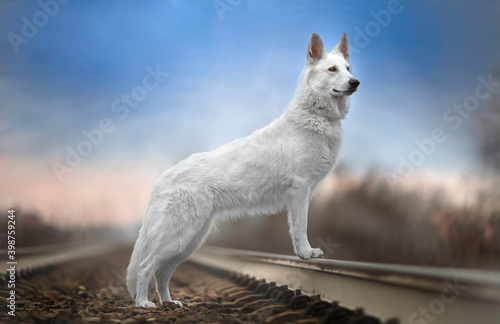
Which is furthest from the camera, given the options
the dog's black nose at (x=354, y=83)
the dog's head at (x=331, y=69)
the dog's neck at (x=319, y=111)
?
the dog's neck at (x=319, y=111)

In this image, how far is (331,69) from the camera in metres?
3.39

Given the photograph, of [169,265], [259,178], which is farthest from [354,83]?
[169,265]

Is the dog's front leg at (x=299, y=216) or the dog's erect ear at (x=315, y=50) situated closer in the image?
the dog's front leg at (x=299, y=216)

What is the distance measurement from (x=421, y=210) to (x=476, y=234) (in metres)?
0.54

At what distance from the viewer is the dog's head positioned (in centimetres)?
327

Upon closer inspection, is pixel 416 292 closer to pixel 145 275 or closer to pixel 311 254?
pixel 311 254

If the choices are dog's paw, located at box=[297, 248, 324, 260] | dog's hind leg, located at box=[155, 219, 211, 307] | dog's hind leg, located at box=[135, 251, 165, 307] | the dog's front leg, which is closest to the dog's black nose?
the dog's front leg

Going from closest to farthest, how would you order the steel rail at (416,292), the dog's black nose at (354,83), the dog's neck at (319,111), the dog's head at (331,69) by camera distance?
1. the steel rail at (416,292)
2. the dog's black nose at (354,83)
3. the dog's head at (331,69)
4. the dog's neck at (319,111)

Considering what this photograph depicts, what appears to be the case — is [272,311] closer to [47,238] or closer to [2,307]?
[2,307]

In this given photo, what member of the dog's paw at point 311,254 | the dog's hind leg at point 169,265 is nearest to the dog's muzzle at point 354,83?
the dog's paw at point 311,254

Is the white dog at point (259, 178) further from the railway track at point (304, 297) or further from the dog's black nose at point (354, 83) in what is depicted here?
the railway track at point (304, 297)

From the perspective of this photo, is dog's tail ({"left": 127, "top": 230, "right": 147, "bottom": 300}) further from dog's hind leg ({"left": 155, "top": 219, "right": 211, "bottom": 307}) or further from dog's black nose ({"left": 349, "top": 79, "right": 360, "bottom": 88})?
dog's black nose ({"left": 349, "top": 79, "right": 360, "bottom": 88})

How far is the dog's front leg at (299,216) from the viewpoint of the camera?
3.25 metres

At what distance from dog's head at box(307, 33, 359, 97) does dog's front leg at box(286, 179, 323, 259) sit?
0.83 meters
